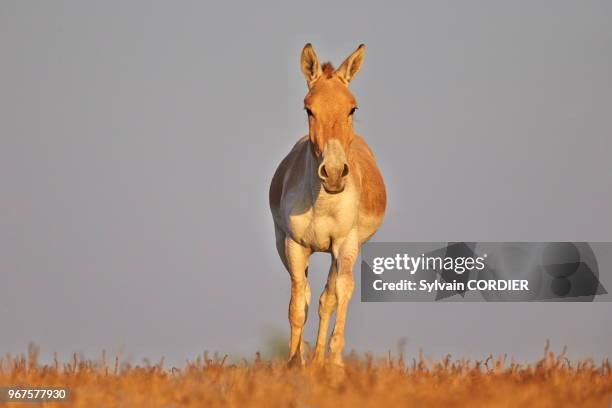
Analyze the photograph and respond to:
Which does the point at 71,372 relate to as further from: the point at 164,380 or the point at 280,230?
the point at 280,230

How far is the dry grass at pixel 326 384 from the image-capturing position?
26.6ft

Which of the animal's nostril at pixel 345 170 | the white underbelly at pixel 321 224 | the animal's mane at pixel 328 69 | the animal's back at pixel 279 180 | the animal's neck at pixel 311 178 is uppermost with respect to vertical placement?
the animal's mane at pixel 328 69

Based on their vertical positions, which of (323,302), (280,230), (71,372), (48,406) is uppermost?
(280,230)

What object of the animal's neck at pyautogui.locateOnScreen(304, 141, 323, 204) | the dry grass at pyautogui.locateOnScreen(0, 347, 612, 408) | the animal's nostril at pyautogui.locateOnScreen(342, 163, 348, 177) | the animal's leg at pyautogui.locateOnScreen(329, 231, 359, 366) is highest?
the animal's neck at pyautogui.locateOnScreen(304, 141, 323, 204)

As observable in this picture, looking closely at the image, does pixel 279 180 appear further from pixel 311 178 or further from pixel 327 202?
pixel 327 202

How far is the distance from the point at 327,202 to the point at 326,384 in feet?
11.1

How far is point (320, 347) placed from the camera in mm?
12172

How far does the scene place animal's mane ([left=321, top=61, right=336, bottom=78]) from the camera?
474 inches

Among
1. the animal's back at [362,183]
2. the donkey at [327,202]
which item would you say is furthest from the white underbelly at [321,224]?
the animal's back at [362,183]

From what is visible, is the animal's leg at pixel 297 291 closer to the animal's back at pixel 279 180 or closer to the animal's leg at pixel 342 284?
the animal's leg at pixel 342 284

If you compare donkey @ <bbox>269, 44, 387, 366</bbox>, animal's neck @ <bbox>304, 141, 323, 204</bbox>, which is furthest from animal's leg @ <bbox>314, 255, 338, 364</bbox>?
animal's neck @ <bbox>304, 141, 323, 204</bbox>

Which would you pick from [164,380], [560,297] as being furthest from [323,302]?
[560,297]

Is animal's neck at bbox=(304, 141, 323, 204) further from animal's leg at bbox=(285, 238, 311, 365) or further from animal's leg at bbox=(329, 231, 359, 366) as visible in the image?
animal's leg at bbox=(285, 238, 311, 365)

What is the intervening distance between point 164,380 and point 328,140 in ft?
10.1
